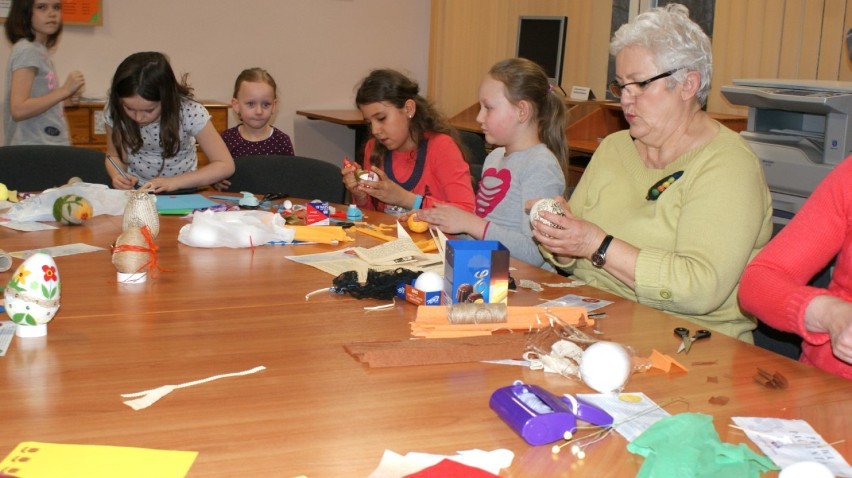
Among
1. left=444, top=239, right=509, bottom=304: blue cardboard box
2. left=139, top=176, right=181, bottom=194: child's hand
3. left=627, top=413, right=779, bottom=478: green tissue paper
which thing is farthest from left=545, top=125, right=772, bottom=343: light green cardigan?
left=139, top=176, right=181, bottom=194: child's hand

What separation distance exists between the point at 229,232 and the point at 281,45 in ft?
12.5

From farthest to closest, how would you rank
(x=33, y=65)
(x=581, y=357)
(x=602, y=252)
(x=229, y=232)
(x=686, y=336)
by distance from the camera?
(x=33, y=65)
(x=229, y=232)
(x=602, y=252)
(x=686, y=336)
(x=581, y=357)

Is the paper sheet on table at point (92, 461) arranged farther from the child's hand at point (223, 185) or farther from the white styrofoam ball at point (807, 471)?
the child's hand at point (223, 185)

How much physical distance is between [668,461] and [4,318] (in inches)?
48.8

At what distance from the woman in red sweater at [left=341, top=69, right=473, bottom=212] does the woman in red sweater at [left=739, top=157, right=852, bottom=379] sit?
154cm

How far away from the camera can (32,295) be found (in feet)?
5.02

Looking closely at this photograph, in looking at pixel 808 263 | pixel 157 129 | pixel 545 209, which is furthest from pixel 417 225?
pixel 157 129

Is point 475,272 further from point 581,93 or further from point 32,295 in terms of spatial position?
point 581,93

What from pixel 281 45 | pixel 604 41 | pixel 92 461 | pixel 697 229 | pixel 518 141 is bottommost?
pixel 92 461

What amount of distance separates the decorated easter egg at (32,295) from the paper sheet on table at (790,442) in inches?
45.8

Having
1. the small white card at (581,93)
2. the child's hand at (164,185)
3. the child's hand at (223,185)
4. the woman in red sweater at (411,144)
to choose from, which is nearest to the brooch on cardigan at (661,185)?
the woman in red sweater at (411,144)

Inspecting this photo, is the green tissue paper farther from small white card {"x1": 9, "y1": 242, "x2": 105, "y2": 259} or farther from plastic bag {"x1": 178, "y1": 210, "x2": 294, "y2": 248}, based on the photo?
small white card {"x1": 9, "y1": 242, "x2": 105, "y2": 259}

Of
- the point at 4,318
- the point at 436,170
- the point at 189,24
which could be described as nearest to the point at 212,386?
the point at 4,318

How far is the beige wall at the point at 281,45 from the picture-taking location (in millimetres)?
5363
